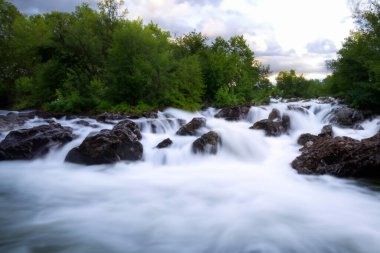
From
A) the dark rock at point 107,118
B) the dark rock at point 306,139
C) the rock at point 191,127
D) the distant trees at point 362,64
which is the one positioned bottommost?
the dark rock at point 306,139

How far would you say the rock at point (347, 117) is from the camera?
1906 cm

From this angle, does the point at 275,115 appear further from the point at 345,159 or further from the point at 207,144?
the point at 345,159

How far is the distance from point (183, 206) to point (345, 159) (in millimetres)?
5229

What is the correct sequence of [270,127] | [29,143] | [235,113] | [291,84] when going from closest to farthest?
[29,143], [270,127], [235,113], [291,84]

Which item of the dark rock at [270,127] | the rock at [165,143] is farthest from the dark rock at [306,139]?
the rock at [165,143]

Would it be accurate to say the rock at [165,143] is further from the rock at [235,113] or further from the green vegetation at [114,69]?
the green vegetation at [114,69]

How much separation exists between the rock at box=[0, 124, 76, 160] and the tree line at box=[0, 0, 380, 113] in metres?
10.2

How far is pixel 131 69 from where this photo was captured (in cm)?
2306

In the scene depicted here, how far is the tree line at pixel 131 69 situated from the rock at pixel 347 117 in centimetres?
183

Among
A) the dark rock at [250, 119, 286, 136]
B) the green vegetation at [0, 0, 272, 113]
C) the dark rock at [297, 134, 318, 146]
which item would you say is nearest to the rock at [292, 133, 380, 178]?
the dark rock at [297, 134, 318, 146]

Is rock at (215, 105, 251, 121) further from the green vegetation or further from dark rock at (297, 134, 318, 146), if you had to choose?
dark rock at (297, 134, 318, 146)

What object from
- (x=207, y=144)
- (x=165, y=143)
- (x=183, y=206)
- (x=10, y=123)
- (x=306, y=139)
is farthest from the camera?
(x=10, y=123)

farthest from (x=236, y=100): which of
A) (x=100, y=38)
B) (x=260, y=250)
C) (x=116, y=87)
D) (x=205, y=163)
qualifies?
(x=260, y=250)

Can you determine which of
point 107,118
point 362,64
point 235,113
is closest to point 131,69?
point 107,118
